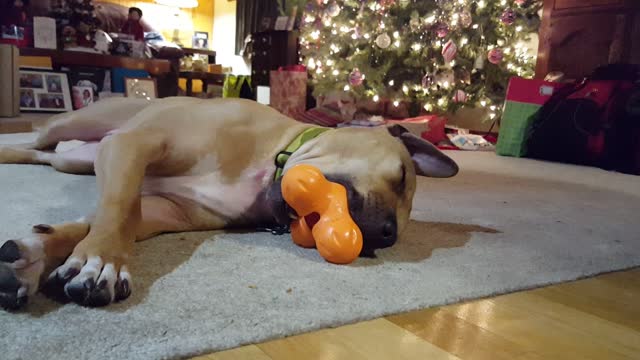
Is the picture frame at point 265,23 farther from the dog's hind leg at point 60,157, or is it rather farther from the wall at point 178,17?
the dog's hind leg at point 60,157

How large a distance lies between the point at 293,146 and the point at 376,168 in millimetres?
254

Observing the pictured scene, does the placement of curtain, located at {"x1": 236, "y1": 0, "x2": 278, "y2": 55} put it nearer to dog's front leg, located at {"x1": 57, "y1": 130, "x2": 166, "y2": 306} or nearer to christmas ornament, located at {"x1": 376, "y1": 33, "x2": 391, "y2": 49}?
christmas ornament, located at {"x1": 376, "y1": 33, "x2": 391, "y2": 49}

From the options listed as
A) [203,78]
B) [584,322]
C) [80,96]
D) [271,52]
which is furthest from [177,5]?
[584,322]

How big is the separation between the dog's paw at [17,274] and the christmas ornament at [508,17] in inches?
156

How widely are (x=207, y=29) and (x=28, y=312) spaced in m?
10.0

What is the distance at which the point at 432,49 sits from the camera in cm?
440

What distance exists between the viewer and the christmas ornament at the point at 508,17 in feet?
13.7

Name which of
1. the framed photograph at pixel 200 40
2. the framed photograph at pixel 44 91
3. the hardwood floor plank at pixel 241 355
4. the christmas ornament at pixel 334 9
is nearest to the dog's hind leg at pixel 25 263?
the hardwood floor plank at pixel 241 355

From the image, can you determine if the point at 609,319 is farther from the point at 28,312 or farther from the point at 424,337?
the point at 28,312

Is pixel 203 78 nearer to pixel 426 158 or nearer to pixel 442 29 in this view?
pixel 442 29

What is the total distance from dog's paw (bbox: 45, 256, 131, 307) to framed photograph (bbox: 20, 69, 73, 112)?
416 cm

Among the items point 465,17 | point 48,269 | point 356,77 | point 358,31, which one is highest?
point 465,17

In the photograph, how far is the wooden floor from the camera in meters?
0.81

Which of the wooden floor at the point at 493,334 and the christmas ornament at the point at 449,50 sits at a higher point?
the christmas ornament at the point at 449,50
